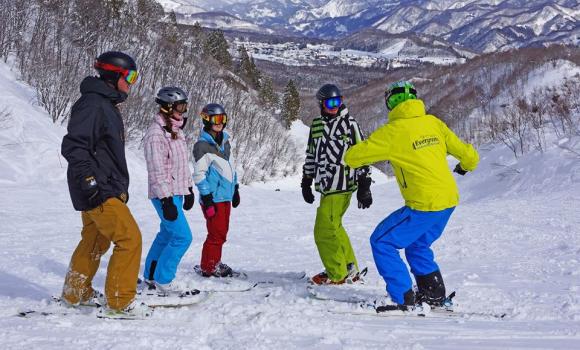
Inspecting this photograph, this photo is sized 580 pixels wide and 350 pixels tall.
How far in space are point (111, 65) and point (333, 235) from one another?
2590 mm

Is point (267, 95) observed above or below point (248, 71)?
below

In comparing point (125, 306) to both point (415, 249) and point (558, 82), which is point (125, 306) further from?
point (558, 82)

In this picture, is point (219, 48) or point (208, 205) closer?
point (208, 205)

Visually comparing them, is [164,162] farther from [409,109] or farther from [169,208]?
[409,109]

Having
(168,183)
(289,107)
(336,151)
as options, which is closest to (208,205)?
(168,183)

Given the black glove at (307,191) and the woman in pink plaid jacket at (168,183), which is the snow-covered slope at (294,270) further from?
the black glove at (307,191)

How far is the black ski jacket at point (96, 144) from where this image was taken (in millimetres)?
3408

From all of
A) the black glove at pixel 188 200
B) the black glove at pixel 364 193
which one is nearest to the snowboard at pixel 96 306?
the black glove at pixel 188 200

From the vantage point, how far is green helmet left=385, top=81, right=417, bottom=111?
4164mm

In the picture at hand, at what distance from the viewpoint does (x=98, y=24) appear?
29734 mm

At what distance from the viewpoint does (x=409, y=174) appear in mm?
4008

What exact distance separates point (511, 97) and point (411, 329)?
70.2m

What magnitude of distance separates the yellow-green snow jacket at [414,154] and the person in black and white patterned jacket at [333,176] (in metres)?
1.00

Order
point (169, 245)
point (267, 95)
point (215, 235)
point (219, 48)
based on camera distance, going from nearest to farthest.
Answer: point (169, 245) → point (215, 235) → point (267, 95) → point (219, 48)
